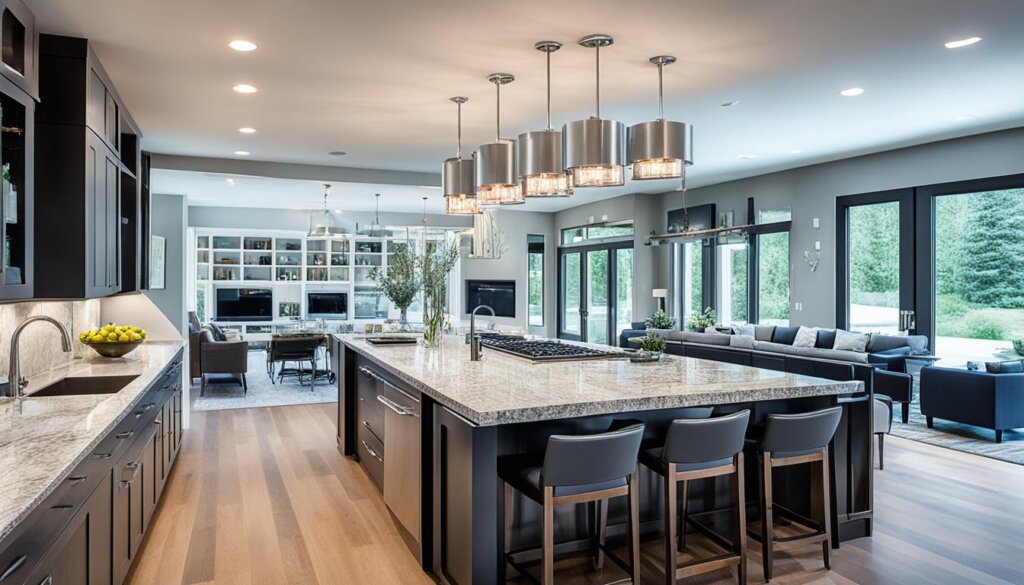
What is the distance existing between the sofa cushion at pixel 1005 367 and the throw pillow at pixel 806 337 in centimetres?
217

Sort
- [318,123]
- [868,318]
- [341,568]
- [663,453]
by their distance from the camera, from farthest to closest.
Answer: [868,318] < [318,123] < [341,568] < [663,453]

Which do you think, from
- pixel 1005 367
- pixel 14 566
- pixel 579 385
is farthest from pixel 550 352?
pixel 1005 367

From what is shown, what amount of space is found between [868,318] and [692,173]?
288cm

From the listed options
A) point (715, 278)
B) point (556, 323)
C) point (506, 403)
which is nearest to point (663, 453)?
point (506, 403)

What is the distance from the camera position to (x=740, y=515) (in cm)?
299

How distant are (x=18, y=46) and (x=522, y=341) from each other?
359 centimetres

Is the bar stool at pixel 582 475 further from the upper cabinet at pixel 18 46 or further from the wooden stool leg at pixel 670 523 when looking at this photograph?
the upper cabinet at pixel 18 46

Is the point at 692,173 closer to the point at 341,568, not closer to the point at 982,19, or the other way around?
the point at 982,19

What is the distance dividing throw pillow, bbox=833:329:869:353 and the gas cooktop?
4197 millimetres

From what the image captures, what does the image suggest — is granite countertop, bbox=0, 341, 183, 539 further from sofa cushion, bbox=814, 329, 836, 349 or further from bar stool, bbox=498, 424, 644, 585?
sofa cushion, bbox=814, 329, 836, 349

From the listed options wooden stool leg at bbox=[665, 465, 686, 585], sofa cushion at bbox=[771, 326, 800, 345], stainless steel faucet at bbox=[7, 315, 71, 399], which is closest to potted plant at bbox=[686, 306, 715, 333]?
sofa cushion at bbox=[771, 326, 800, 345]

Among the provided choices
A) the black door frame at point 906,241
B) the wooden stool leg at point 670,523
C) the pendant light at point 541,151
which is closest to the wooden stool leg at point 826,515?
the wooden stool leg at point 670,523

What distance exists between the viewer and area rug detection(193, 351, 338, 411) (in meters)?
7.79

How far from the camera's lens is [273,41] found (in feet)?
12.5
